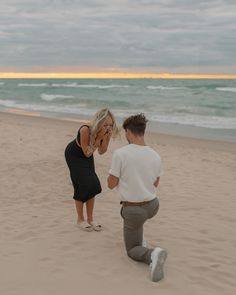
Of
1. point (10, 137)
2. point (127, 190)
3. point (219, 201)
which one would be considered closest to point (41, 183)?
point (219, 201)

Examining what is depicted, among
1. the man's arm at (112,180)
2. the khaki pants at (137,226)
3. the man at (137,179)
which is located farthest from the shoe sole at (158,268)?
the man's arm at (112,180)

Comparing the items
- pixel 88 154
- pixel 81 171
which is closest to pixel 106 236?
pixel 81 171

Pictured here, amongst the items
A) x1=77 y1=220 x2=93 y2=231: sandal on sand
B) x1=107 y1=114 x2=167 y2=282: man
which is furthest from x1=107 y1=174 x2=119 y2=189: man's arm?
x1=77 y1=220 x2=93 y2=231: sandal on sand

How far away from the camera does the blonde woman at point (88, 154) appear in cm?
446

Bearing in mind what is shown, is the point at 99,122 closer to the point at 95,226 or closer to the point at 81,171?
the point at 81,171

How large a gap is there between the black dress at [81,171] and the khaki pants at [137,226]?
2.68 ft

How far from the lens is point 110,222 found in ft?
17.9

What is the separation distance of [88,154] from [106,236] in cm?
95

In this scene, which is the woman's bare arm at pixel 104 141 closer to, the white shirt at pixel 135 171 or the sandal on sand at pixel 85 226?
the white shirt at pixel 135 171

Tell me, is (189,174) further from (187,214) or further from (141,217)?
(141,217)

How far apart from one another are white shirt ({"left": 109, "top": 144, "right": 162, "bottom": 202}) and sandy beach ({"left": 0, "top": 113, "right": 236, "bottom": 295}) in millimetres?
691

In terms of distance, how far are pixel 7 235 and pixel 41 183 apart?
2.58m

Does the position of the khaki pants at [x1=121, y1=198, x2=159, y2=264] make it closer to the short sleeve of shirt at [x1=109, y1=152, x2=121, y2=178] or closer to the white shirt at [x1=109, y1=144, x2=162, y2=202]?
the white shirt at [x1=109, y1=144, x2=162, y2=202]

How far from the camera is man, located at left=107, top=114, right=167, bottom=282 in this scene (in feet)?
12.6
